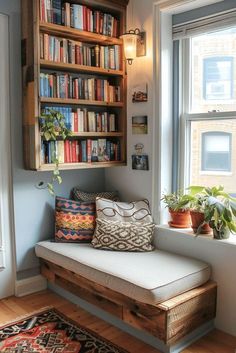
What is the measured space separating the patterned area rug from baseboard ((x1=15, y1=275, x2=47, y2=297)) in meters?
0.41

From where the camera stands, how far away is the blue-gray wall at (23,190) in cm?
285

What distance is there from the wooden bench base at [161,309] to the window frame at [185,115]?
0.94 meters

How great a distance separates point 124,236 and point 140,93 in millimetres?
1202

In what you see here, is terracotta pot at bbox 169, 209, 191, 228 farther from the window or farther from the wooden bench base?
the wooden bench base

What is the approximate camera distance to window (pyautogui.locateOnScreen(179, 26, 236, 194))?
9.09ft

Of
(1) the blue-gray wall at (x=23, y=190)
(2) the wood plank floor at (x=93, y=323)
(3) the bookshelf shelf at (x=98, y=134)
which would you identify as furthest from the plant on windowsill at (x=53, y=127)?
(2) the wood plank floor at (x=93, y=323)

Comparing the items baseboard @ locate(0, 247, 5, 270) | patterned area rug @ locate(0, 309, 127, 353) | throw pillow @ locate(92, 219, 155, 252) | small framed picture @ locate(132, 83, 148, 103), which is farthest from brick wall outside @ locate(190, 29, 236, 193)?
baseboard @ locate(0, 247, 5, 270)

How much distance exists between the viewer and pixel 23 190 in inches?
118

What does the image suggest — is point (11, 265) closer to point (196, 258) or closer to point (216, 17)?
point (196, 258)

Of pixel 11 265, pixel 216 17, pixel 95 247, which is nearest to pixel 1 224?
pixel 11 265

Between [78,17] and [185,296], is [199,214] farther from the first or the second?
[78,17]

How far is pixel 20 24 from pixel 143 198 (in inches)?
67.6

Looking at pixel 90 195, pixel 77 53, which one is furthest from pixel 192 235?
pixel 77 53

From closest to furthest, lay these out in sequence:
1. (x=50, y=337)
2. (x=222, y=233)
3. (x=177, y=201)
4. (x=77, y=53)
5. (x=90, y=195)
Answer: (x=50, y=337)
(x=222, y=233)
(x=177, y=201)
(x=77, y=53)
(x=90, y=195)
